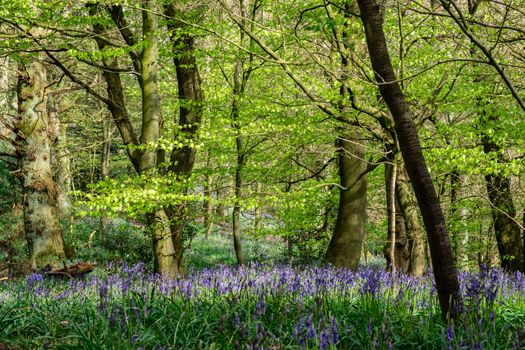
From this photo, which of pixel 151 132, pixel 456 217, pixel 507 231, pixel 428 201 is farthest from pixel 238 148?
pixel 428 201

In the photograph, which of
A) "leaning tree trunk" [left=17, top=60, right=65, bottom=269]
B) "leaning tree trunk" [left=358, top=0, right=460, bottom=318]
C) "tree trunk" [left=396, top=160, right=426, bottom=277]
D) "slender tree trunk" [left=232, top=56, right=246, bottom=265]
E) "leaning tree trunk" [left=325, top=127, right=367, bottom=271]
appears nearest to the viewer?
"leaning tree trunk" [left=358, top=0, right=460, bottom=318]

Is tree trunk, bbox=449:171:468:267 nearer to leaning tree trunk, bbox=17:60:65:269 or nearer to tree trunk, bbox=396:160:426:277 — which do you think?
tree trunk, bbox=396:160:426:277

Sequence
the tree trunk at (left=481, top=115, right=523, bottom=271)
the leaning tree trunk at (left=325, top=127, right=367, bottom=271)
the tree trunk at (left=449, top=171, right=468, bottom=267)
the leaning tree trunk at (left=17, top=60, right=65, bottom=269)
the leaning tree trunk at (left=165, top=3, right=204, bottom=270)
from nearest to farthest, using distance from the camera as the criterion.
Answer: the leaning tree trunk at (left=325, top=127, right=367, bottom=271), the leaning tree trunk at (left=165, top=3, right=204, bottom=270), the tree trunk at (left=481, top=115, right=523, bottom=271), the leaning tree trunk at (left=17, top=60, right=65, bottom=269), the tree trunk at (left=449, top=171, right=468, bottom=267)

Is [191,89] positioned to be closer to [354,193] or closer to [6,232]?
[354,193]

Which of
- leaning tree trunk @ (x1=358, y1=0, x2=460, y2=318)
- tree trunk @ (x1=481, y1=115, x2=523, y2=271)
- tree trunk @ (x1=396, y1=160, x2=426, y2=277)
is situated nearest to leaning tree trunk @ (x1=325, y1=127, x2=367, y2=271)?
tree trunk @ (x1=396, y1=160, x2=426, y2=277)

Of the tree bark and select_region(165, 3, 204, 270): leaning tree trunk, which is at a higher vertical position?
select_region(165, 3, 204, 270): leaning tree trunk

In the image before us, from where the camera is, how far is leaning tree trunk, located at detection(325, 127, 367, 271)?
392 inches

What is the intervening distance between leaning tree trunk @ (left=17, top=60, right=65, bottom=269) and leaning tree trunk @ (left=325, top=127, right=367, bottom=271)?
707 centimetres

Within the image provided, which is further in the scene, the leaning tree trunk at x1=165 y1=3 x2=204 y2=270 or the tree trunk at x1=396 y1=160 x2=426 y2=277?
the leaning tree trunk at x1=165 y1=3 x2=204 y2=270

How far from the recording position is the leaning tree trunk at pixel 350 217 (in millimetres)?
9969

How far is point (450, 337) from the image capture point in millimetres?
3059

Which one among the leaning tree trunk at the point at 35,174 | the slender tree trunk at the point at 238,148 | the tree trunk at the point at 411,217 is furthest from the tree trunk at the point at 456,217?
the leaning tree trunk at the point at 35,174

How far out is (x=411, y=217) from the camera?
9.82 metres

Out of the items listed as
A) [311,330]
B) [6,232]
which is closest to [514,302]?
[311,330]
